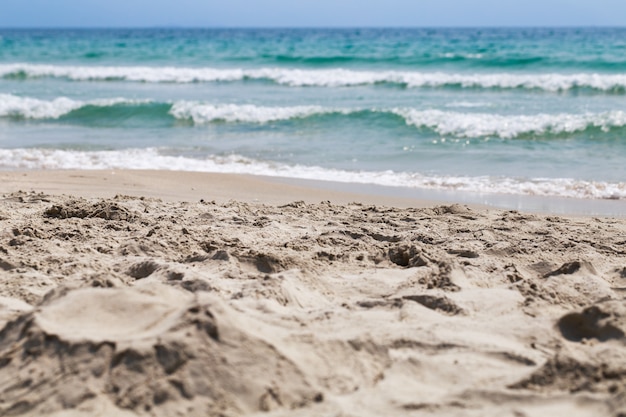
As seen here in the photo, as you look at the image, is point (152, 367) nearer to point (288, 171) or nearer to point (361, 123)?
point (288, 171)

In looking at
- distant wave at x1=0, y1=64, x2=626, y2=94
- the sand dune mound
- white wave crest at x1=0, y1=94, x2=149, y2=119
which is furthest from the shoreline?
distant wave at x1=0, y1=64, x2=626, y2=94

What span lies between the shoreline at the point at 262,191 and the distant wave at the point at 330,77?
10970 mm

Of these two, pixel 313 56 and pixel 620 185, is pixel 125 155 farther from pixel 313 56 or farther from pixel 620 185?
pixel 313 56

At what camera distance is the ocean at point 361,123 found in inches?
342

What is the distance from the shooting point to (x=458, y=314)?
11.1 feet

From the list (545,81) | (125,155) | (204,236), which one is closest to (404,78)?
(545,81)

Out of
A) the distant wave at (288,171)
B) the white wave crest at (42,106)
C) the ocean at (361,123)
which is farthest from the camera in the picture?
the white wave crest at (42,106)

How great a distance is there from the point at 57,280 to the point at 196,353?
5.15ft

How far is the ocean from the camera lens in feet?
28.5

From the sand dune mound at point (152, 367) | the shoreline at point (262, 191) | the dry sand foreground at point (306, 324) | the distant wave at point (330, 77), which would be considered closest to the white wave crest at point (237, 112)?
the shoreline at point (262, 191)

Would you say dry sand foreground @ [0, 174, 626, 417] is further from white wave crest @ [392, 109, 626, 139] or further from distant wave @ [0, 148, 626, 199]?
white wave crest @ [392, 109, 626, 139]

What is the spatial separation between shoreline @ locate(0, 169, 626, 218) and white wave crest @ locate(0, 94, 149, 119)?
6.73m

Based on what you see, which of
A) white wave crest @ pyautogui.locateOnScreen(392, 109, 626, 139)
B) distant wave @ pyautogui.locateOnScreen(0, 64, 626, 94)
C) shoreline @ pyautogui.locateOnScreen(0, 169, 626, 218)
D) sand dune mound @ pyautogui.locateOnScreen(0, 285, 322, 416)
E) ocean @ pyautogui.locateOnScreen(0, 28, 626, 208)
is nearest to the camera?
sand dune mound @ pyautogui.locateOnScreen(0, 285, 322, 416)

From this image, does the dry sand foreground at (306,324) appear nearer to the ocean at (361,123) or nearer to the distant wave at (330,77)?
the ocean at (361,123)
